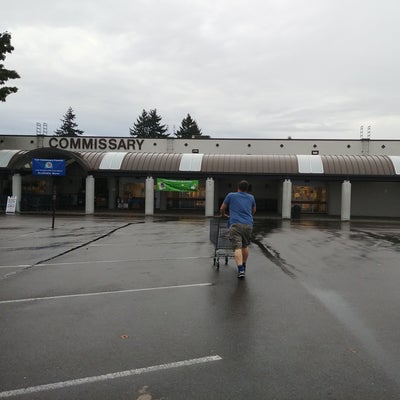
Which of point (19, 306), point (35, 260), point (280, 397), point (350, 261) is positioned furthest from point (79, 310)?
point (350, 261)

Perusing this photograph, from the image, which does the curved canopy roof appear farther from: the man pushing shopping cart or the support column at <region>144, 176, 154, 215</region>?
the man pushing shopping cart

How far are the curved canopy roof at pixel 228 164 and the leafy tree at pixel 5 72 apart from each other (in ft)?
27.9

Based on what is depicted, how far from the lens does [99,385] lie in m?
3.69

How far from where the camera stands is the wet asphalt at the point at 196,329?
372cm

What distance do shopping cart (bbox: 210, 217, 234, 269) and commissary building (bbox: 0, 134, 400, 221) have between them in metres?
20.5

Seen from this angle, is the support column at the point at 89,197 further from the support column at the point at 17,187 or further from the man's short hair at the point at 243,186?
the man's short hair at the point at 243,186

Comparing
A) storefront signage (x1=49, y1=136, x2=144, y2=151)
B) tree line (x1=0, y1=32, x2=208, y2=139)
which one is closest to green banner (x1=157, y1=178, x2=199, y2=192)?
storefront signage (x1=49, y1=136, x2=144, y2=151)

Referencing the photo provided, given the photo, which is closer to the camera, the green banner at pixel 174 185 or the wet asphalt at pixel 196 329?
the wet asphalt at pixel 196 329

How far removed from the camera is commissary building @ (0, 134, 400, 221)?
3092cm

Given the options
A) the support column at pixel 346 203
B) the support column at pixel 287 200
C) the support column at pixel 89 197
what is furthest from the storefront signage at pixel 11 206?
the support column at pixel 346 203

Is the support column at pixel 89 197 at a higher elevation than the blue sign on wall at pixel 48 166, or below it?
below

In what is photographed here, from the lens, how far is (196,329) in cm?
519

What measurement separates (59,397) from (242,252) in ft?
17.5

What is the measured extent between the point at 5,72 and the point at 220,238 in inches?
748
